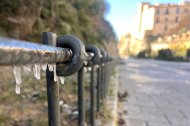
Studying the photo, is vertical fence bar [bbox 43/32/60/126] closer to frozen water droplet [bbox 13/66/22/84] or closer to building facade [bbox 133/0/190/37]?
frozen water droplet [bbox 13/66/22/84]

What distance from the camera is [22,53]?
74cm

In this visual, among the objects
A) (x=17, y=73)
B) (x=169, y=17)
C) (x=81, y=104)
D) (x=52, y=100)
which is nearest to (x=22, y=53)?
(x=17, y=73)

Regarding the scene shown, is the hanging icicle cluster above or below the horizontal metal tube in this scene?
below

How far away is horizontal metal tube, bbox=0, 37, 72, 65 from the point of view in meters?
0.65

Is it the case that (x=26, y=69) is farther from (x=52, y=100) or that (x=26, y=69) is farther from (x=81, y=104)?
(x=81, y=104)

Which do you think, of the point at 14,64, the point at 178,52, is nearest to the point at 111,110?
the point at 14,64

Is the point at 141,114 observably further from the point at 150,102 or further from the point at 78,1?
the point at 78,1

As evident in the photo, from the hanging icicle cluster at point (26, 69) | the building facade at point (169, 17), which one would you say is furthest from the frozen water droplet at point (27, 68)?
the building facade at point (169, 17)

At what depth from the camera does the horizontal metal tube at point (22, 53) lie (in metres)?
0.65

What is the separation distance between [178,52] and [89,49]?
47862mm

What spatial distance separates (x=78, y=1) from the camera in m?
16.4

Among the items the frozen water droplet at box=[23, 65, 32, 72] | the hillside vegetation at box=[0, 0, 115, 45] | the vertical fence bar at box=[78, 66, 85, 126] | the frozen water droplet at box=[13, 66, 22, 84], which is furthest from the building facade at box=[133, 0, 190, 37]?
the frozen water droplet at box=[13, 66, 22, 84]

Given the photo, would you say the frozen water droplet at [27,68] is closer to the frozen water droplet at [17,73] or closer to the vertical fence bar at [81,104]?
the frozen water droplet at [17,73]

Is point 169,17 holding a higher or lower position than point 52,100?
higher
